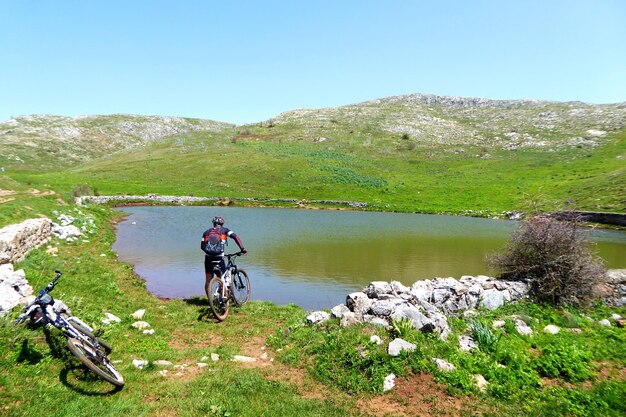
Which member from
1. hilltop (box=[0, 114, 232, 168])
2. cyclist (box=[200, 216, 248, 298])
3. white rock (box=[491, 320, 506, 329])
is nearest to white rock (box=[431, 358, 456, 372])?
white rock (box=[491, 320, 506, 329])

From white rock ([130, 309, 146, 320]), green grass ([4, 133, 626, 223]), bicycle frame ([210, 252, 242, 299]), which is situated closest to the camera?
white rock ([130, 309, 146, 320])

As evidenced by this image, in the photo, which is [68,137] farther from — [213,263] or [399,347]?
[399,347]

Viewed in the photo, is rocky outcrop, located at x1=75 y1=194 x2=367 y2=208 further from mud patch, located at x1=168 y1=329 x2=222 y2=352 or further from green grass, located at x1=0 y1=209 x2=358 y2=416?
mud patch, located at x1=168 y1=329 x2=222 y2=352

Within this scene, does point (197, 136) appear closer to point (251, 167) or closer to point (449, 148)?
point (251, 167)

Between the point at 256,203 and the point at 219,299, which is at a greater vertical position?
the point at 219,299

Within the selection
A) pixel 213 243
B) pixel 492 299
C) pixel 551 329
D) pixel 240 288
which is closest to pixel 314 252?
pixel 240 288

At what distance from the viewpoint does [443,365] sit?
30.3 ft

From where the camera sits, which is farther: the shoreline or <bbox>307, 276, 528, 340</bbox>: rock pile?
the shoreline

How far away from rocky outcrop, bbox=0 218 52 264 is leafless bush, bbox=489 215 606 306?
21089 mm

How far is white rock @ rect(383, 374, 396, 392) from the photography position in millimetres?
8664

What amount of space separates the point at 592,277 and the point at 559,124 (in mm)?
156130

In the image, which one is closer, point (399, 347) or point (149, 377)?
point (149, 377)

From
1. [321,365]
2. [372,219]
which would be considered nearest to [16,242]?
[321,365]

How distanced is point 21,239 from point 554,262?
24.0 m
